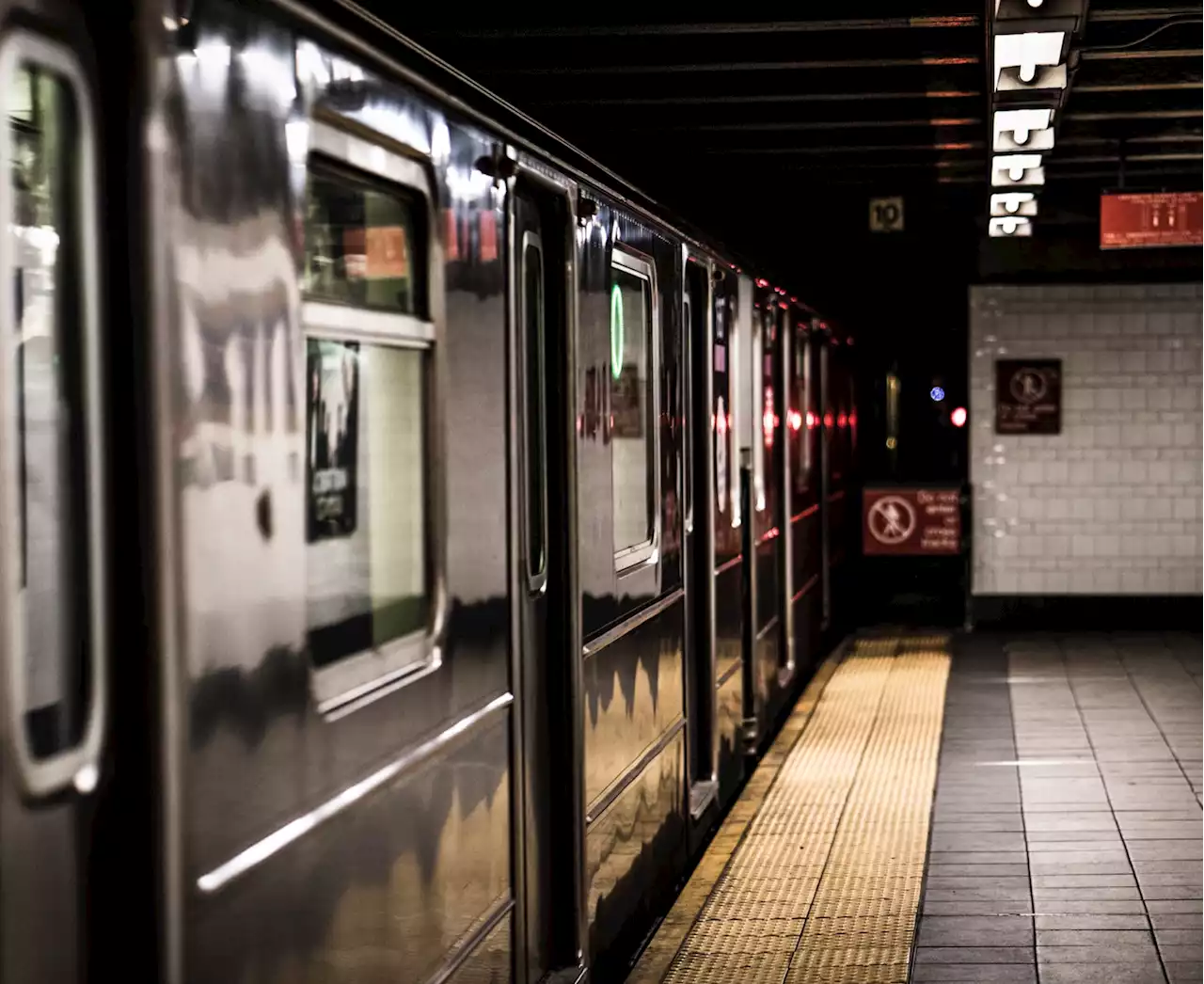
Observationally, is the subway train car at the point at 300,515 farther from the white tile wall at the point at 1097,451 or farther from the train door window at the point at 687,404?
the white tile wall at the point at 1097,451

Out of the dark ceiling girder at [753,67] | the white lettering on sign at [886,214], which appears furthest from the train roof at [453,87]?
the white lettering on sign at [886,214]

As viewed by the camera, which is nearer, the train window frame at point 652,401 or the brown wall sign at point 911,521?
the train window frame at point 652,401

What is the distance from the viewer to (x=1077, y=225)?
13.0m

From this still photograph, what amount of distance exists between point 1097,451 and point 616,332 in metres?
9.33

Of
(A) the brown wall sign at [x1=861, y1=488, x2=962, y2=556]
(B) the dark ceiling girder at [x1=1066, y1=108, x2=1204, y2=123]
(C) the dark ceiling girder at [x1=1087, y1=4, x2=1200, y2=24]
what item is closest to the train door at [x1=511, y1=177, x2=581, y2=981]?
(C) the dark ceiling girder at [x1=1087, y1=4, x2=1200, y2=24]

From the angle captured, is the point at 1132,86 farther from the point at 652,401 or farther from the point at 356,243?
the point at 356,243

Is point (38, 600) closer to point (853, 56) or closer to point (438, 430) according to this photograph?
point (438, 430)

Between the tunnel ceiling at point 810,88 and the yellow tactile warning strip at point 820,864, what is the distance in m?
2.37

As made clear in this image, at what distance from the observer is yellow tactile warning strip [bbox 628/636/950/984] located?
4.93 metres

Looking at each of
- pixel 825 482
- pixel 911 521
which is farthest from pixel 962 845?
pixel 911 521

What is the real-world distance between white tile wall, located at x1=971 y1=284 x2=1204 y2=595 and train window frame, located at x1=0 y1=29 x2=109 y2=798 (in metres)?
12.2

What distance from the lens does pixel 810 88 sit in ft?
24.7

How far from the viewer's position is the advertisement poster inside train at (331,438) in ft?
8.21

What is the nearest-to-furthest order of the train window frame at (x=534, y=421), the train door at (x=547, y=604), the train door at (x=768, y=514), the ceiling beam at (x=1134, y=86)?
the train window frame at (x=534, y=421), the train door at (x=547, y=604), the ceiling beam at (x=1134, y=86), the train door at (x=768, y=514)
